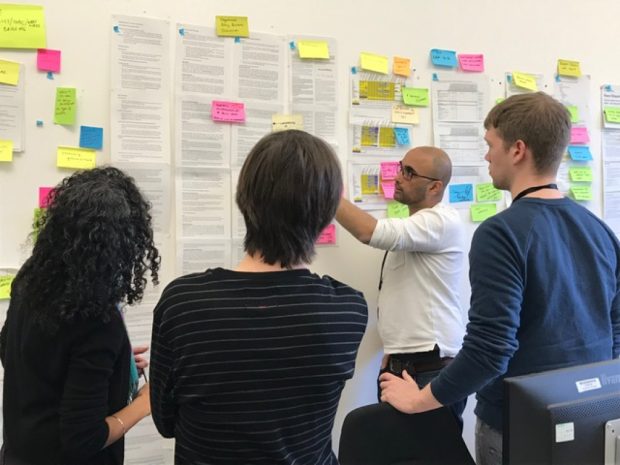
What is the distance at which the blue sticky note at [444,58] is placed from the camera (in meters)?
2.07

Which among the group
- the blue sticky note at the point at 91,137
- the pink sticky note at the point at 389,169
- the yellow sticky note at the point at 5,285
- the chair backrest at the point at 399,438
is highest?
the blue sticky note at the point at 91,137

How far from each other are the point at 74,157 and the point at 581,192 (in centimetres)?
221

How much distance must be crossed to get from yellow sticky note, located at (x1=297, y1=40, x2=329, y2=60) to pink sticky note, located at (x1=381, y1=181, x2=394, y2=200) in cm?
56

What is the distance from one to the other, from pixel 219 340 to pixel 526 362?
2.36 feet

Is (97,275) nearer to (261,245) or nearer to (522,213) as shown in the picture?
(261,245)

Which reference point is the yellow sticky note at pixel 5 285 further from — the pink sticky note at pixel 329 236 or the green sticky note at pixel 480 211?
the green sticky note at pixel 480 211

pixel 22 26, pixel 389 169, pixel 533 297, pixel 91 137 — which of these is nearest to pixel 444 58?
pixel 389 169

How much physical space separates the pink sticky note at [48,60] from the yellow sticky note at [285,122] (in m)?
0.75

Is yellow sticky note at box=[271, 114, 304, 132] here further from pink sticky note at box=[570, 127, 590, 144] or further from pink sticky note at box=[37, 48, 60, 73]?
pink sticky note at box=[570, 127, 590, 144]

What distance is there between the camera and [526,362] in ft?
3.64

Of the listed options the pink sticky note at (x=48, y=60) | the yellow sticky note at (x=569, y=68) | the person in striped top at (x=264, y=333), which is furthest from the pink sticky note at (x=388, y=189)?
the pink sticky note at (x=48, y=60)

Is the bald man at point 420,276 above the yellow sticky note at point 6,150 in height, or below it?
below


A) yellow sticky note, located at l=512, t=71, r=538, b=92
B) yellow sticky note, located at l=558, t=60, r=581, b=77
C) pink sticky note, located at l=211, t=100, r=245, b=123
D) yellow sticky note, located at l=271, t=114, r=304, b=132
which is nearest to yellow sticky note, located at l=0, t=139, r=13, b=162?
pink sticky note, located at l=211, t=100, r=245, b=123

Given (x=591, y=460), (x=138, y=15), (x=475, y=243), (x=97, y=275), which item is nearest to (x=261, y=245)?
(x=97, y=275)
